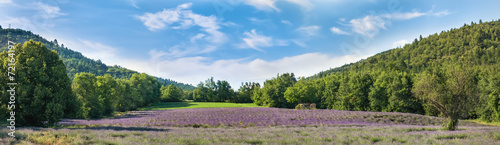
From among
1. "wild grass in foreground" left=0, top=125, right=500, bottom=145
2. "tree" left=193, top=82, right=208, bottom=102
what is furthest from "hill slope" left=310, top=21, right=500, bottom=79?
"wild grass in foreground" left=0, top=125, right=500, bottom=145

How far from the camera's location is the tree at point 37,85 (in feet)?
56.8

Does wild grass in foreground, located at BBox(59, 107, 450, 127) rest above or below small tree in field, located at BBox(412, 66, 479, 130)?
below

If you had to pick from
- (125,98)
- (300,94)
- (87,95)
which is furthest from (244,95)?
(87,95)

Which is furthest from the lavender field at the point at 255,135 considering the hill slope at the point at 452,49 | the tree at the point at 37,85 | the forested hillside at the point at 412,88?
the hill slope at the point at 452,49

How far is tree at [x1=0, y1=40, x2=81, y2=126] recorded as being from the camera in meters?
17.3

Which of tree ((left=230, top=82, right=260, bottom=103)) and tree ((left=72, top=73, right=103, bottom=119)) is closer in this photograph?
tree ((left=72, top=73, right=103, bottom=119))

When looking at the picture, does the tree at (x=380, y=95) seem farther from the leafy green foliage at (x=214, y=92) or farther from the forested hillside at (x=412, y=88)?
the leafy green foliage at (x=214, y=92)

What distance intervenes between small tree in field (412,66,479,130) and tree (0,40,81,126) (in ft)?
91.8

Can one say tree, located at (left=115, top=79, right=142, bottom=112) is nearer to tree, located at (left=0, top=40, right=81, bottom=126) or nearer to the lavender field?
the lavender field

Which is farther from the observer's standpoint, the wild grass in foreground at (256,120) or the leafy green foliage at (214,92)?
the leafy green foliage at (214,92)

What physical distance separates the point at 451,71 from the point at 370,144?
1186cm

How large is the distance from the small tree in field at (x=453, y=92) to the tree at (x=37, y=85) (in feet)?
91.8

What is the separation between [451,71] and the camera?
17.5 metres

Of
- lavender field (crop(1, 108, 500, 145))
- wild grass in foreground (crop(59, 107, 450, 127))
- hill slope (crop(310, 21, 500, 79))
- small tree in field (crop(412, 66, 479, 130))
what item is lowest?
wild grass in foreground (crop(59, 107, 450, 127))
